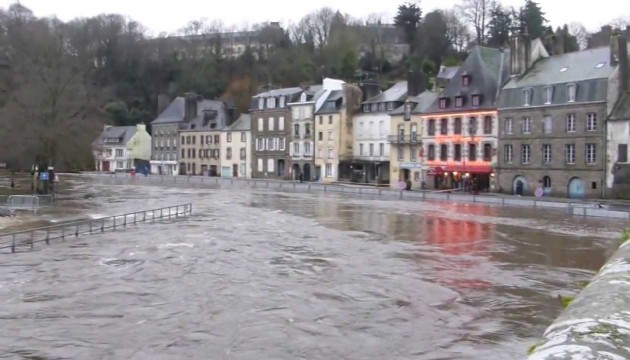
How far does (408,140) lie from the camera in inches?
2361

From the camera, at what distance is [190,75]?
109 metres

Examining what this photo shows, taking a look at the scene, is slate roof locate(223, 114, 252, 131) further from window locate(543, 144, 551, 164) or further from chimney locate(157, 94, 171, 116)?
window locate(543, 144, 551, 164)

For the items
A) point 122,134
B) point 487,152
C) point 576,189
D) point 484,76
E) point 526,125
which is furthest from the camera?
point 122,134

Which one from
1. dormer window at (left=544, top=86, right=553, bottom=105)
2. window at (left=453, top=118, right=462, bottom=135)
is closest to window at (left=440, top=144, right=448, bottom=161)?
window at (left=453, top=118, right=462, bottom=135)

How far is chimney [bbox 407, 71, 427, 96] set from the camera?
62.7 m

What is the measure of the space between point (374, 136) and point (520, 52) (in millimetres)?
18840

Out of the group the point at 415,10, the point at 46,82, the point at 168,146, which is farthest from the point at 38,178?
the point at 415,10

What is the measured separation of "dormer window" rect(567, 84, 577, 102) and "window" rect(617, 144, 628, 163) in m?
4.62

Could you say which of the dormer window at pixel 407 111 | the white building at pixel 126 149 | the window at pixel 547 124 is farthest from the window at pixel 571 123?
the white building at pixel 126 149

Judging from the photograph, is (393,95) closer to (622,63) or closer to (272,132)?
(272,132)

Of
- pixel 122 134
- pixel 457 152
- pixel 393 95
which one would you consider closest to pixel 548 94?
pixel 457 152

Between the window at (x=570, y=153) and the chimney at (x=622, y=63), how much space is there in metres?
4.81

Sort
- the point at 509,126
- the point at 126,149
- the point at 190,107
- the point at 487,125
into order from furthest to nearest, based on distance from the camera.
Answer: the point at 126,149
the point at 190,107
the point at 487,125
the point at 509,126

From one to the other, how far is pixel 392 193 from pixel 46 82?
26.5 meters
